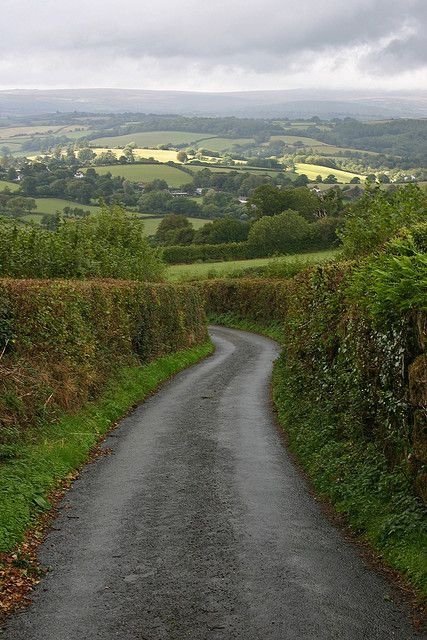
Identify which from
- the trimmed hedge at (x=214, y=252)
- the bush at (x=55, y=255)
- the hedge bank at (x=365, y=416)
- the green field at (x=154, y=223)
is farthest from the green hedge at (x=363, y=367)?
the green field at (x=154, y=223)

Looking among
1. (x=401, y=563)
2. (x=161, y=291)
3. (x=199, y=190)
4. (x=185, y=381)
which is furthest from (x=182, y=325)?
(x=199, y=190)

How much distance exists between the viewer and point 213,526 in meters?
11.2

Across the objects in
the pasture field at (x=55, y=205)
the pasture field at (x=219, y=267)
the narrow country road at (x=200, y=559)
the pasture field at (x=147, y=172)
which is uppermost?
the pasture field at (x=147, y=172)

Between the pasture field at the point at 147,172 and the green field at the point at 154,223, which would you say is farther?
the pasture field at the point at 147,172

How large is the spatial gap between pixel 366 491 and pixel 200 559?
10.3 ft

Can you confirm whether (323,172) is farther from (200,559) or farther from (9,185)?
(200,559)

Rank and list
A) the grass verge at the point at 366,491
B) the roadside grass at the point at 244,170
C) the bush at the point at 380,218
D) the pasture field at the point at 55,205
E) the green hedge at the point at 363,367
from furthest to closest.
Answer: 1. the roadside grass at the point at 244,170
2. the pasture field at the point at 55,205
3. the bush at the point at 380,218
4. the green hedge at the point at 363,367
5. the grass verge at the point at 366,491

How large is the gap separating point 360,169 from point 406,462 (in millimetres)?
188498

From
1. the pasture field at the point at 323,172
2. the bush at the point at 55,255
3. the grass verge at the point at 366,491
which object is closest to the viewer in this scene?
the grass verge at the point at 366,491

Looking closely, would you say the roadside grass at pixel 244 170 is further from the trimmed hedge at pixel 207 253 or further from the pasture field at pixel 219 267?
the pasture field at pixel 219 267

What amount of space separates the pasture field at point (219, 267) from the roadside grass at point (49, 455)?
62.5 m

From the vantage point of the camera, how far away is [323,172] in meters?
186

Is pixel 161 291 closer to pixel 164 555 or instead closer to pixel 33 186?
pixel 164 555

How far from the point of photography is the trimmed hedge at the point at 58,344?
52.7ft
